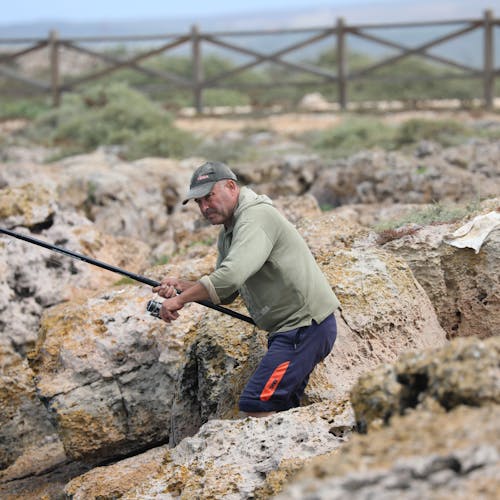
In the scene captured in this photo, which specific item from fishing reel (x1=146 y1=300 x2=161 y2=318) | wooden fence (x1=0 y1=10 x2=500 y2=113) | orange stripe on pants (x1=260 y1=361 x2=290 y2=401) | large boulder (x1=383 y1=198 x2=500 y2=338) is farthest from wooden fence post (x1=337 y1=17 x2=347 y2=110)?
orange stripe on pants (x1=260 y1=361 x2=290 y2=401)

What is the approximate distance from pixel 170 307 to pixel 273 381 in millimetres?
630

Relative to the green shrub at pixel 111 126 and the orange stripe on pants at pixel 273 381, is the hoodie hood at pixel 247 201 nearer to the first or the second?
the orange stripe on pants at pixel 273 381

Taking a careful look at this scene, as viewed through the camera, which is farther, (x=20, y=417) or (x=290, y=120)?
(x=290, y=120)

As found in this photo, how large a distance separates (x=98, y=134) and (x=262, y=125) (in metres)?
3.84

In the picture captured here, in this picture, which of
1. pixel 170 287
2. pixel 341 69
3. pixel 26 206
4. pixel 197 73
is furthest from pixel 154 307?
pixel 197 73

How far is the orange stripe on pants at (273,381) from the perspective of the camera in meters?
5.04

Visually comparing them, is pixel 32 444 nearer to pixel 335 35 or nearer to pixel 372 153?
pixel 372 153

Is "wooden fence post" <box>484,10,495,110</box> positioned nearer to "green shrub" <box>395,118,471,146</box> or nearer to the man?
"green shrub" <box>395,118,471,146</box>

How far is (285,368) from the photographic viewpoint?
5051 mm

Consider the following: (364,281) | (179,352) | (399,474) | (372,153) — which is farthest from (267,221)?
(372,153)

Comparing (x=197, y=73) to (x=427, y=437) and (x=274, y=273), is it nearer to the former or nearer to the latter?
(x=274, y=273)

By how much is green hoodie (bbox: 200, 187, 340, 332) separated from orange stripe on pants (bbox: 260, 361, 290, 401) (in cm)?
20

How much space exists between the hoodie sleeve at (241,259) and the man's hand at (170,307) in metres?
0.19

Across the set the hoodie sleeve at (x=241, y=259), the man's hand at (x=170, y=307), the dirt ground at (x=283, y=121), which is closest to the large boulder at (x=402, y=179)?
the hoodie sleeve at (x=241, y=259)
